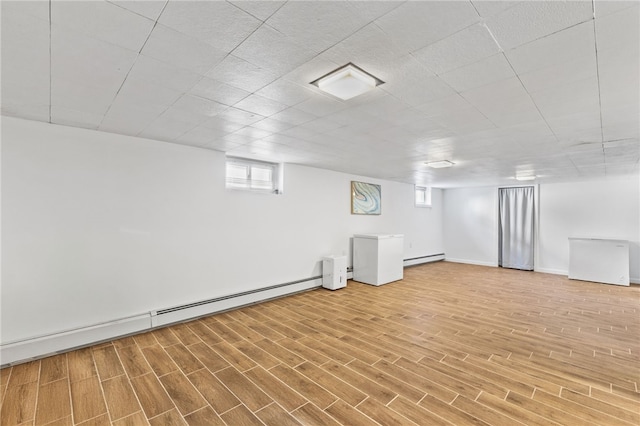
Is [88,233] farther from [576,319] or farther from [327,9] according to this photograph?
[576,319]

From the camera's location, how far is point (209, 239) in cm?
401

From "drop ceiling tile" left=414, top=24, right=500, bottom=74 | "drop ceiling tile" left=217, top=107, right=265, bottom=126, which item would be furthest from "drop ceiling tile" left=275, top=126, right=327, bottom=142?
"drop ceiling tile" left=414, top=24, right=500, bottom=74

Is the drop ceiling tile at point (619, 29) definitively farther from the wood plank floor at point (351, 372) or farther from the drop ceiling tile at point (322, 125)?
the wood plank floor at point (351, 372)

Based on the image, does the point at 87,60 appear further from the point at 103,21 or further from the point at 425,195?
the point at 425,195

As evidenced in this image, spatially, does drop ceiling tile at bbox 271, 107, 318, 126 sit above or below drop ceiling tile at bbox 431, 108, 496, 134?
above

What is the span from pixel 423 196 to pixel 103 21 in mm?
8703

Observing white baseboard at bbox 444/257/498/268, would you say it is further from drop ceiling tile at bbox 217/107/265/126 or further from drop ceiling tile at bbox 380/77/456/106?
drop ceiling tile at bbox 217/107/265/126

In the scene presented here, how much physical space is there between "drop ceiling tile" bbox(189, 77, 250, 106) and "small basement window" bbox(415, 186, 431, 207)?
7320mm

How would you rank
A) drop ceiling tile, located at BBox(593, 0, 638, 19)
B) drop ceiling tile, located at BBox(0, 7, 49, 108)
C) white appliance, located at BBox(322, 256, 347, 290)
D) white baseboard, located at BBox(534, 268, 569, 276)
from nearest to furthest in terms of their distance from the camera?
drop ceiling tile, located at BBox(593, 0, 638, 19)
drop ceiling tile, located at BBox(0, 7, 49, 108)
white appliance, located at BBox(322, 256, 347, 290)
white baseboard, located at BBox(534, 268, 569, 276)

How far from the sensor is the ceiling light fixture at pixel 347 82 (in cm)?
178

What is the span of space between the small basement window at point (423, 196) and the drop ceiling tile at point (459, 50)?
7.19 m

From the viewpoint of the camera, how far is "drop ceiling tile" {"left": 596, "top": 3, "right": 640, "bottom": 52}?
4.15 feet

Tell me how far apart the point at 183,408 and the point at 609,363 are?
13.0 feet

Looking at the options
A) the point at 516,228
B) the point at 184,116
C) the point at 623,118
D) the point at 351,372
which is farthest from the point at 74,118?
the point at 516,228
